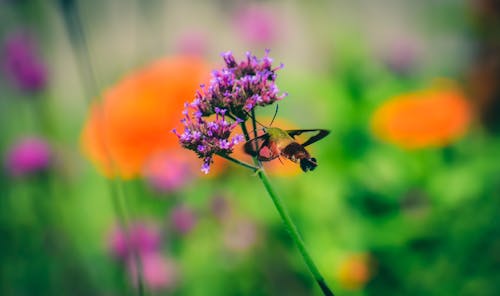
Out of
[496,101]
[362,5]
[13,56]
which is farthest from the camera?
[362,5]

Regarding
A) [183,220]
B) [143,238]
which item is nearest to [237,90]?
[183,220]

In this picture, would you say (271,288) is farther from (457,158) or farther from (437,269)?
Answer: (457,158)

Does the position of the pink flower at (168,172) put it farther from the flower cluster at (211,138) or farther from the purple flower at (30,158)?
the flower cluster at (211,138)

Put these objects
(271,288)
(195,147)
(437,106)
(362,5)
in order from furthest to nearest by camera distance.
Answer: (362,5)
(437,106)
(271,288)
(195,147)

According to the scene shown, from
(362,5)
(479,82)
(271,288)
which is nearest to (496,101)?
(479,82)

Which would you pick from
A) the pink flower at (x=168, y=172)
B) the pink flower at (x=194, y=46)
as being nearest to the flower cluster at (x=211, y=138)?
the pink flower at (x=168, y=172)

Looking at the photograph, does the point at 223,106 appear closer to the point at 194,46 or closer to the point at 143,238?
the point at 143,238

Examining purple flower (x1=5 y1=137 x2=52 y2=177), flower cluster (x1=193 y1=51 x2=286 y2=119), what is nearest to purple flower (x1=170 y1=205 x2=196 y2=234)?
purple flower (x1=5 y1=137 x2=52 y2=177)
